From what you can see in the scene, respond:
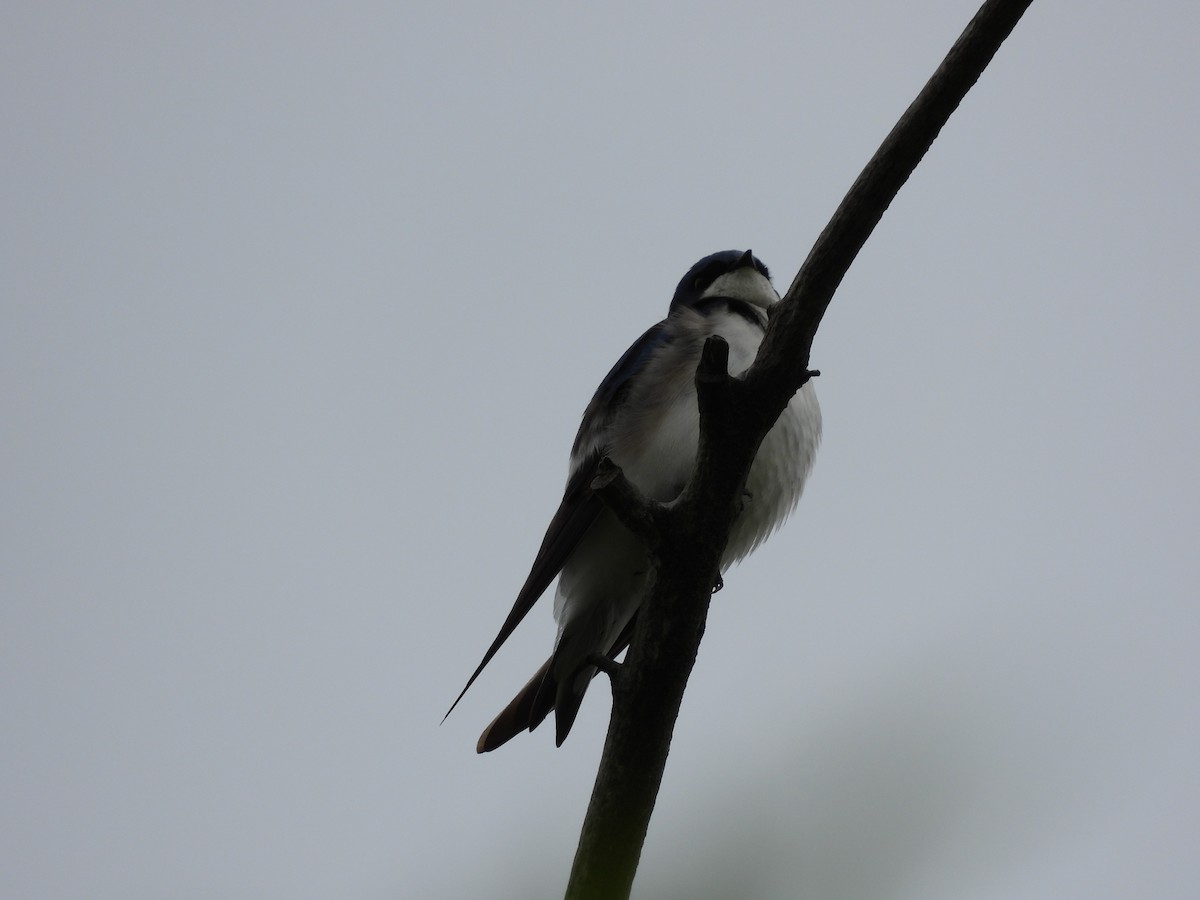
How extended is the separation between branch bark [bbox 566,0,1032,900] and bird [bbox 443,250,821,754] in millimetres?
1472

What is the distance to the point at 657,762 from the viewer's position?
2457 millimetres

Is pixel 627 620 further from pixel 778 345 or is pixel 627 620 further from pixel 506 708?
pixel 778 345

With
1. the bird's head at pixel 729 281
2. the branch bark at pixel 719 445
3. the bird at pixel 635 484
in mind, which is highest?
the bird's head at pixel 729 281

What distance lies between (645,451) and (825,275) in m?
1.85

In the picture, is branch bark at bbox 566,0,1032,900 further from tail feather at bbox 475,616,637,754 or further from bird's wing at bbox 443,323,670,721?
tail feather at bbox 475,616,637,754

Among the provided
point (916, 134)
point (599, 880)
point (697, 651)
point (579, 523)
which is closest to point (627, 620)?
point (579, 523)

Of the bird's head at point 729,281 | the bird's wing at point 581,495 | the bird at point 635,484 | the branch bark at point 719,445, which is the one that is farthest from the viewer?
the bird's head at point 729,281

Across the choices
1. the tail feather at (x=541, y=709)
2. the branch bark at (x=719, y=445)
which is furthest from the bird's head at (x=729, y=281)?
the branch bark at (x=719, y=445)

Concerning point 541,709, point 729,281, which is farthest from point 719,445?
point 729,281

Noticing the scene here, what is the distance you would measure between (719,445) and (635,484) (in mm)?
1627

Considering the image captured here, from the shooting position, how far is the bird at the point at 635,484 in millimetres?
4168

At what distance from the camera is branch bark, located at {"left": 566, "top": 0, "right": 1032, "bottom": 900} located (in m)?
2.46

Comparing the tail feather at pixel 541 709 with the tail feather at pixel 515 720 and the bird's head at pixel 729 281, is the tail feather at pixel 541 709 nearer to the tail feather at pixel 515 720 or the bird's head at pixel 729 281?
the tail feather at pixel 515 720

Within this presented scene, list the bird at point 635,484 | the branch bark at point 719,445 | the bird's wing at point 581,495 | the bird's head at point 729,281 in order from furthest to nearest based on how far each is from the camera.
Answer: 1. the bird's head at point 729,281
2. the bird at point 635,484
3. the bird's wing at point 581,495
4. the branch bark at point 719,445
